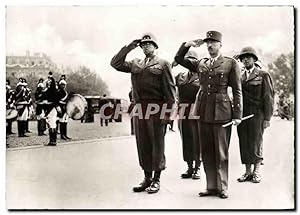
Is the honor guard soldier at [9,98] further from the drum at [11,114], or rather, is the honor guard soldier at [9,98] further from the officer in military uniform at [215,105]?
the officer in military uniform at [215,105]

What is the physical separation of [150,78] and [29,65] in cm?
60

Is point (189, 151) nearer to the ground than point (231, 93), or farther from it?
nearer to the ground

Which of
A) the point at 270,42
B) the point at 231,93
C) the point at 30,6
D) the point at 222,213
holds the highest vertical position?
the point at 30,6

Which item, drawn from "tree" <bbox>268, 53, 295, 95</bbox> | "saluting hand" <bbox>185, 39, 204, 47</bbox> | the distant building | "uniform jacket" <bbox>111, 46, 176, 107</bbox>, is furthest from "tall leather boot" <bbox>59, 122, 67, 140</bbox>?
"tree" <bbox>268, 53, 295, 95</bbox>

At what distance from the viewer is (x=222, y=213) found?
9.87 ft

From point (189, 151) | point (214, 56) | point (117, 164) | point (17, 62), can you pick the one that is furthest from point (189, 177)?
point (17, 62)

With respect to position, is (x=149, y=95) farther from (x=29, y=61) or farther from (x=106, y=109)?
Result: (x=29, y=61)

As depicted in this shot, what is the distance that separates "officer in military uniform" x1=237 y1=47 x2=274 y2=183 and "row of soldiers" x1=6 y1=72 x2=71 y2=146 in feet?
2.91

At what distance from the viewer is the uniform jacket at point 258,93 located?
3.01 meters

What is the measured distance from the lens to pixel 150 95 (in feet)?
9.76

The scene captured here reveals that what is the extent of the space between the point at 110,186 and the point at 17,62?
2.52 ft

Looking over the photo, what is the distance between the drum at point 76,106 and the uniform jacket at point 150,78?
0.25 m

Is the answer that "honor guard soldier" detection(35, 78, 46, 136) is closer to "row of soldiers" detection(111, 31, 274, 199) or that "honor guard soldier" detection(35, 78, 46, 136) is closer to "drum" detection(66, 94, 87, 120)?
"drum" detection(66, 94, 87, 120)

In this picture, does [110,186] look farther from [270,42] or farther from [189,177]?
[270,42]
